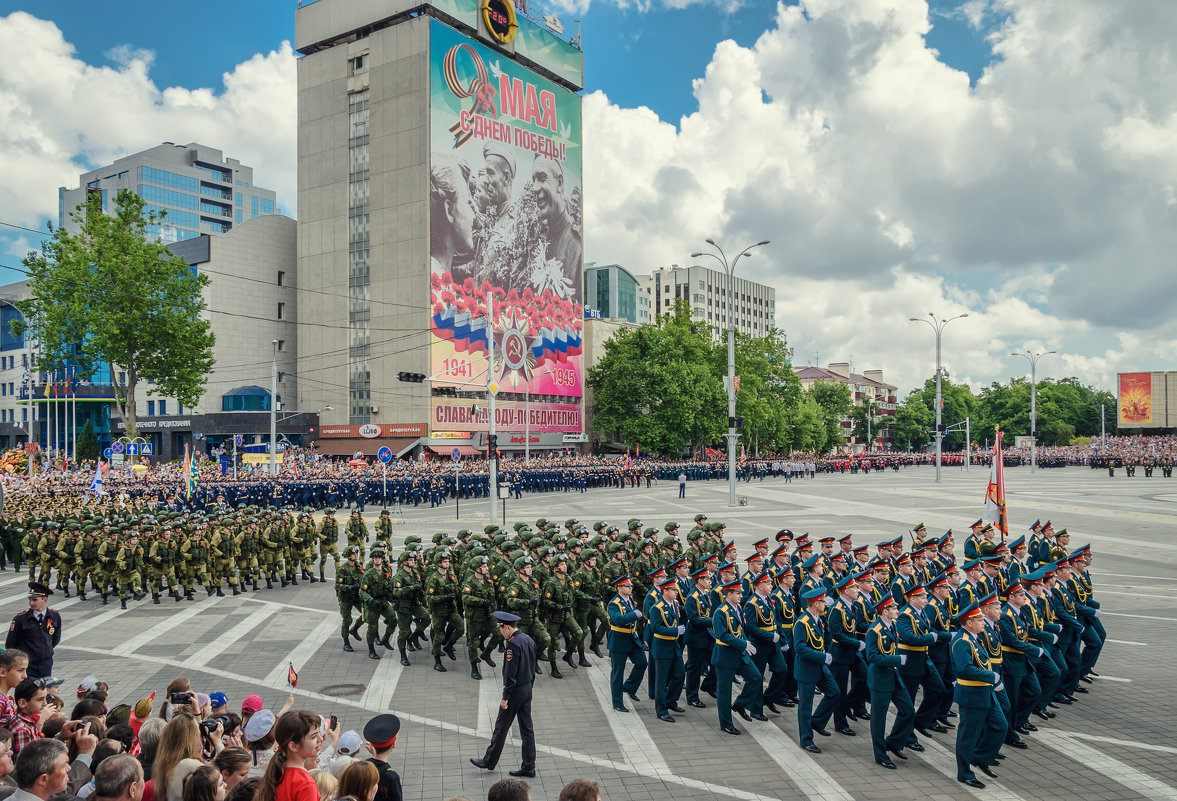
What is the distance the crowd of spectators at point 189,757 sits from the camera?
4.29 meters

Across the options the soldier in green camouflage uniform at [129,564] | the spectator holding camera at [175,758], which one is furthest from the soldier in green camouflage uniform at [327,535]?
the spectator holding camera at [175,758]

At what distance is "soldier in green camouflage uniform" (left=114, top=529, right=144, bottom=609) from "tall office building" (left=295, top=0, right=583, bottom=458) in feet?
135

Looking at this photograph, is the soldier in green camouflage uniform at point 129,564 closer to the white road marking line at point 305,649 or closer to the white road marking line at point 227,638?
→ the white road marking line at point 227,638

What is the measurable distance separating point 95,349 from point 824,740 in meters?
45.1

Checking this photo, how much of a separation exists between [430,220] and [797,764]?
56148 millimetres

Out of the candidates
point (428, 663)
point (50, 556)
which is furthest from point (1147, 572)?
point (50, 556)

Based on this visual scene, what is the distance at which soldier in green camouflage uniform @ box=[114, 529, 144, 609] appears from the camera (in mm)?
16453

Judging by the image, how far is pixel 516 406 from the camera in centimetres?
6800

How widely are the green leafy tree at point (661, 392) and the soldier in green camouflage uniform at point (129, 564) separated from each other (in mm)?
52839

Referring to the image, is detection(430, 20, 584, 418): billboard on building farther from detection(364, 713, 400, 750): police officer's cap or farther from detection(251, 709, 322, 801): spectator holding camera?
detection(251, 709, 322, 801): spectator holding camera

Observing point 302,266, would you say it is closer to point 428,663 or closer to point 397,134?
point 397,134

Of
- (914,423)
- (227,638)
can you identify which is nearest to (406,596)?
(227,638)

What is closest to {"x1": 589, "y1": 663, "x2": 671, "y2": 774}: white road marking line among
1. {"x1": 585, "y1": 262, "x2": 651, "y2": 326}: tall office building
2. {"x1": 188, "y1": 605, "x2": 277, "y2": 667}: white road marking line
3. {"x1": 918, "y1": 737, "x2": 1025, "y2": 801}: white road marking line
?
{"x1": 918, "y1": 737, "x2": 1025, "y2": 801}: white road marking line

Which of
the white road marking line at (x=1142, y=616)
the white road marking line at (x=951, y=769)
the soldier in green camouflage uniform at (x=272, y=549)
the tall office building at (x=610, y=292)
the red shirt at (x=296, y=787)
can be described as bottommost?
the white road marking line at (x=1142, y=616)
